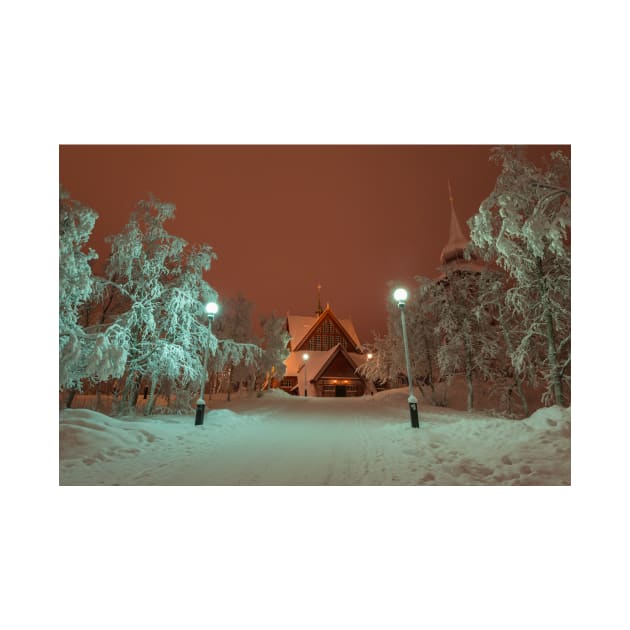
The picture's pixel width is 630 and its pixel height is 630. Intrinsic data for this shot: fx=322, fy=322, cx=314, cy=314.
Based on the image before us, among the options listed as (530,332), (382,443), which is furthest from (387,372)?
(382,443)

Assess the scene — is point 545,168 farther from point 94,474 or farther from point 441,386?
point 441,386

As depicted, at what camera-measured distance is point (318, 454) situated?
18.6ft

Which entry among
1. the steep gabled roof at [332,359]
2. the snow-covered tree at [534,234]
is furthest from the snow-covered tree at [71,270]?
the steep gabled roof at [332,359]

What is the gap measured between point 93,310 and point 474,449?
13.1 m

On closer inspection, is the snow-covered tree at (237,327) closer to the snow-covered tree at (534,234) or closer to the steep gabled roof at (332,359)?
the steep gabled roof at (332,359)

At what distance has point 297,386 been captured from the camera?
3466 cm

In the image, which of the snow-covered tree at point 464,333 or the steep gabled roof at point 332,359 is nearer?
the snow-covered tree at point 464,333

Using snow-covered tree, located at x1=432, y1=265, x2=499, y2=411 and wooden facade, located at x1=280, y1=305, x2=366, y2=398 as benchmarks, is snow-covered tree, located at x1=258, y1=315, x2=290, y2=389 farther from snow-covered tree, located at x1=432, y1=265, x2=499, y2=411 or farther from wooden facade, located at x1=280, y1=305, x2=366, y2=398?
snow-covered tree, located at x1=432, y1=265, x2=499, y2=411

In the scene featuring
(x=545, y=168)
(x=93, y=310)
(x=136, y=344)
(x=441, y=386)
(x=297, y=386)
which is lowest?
(x=297, y=386)

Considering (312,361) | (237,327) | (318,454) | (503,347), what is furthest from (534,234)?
(312,361)

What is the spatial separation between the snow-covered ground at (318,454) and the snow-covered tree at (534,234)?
131 inches

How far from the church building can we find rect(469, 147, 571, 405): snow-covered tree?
19078 millimetres

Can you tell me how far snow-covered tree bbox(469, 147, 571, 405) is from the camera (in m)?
5.73

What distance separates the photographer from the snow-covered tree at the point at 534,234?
5727 mm
